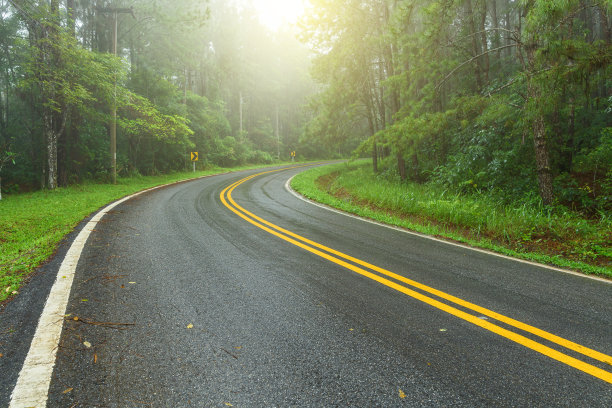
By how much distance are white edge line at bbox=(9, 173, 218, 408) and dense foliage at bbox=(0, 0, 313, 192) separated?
39.0 ft

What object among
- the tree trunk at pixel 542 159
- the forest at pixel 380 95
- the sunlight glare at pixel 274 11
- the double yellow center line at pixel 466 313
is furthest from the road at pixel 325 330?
the sunlight glare at pixel 274 11

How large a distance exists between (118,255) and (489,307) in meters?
4.60

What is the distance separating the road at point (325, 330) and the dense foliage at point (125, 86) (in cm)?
1185

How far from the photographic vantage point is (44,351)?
2.00 m

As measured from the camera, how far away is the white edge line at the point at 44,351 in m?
1.62

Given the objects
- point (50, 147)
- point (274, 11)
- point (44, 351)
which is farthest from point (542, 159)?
point (274, 11)

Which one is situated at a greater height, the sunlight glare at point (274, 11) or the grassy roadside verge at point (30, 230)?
the sunlight glare at point (274, 11)

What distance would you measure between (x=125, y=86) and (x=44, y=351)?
20322mm

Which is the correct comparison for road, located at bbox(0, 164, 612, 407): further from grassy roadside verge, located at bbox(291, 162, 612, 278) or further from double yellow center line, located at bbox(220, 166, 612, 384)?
grassy roadside verge, located at bbox(291, 162, 612, 278)

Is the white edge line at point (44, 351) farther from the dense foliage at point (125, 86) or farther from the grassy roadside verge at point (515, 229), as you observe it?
the dense foliage at point (125, 86)

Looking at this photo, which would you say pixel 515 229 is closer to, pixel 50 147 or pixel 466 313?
pixel 466 313

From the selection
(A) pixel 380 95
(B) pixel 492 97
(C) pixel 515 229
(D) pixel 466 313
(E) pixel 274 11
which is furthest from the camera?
(E) pixel 274 11

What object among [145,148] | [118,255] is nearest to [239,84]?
[145,148]

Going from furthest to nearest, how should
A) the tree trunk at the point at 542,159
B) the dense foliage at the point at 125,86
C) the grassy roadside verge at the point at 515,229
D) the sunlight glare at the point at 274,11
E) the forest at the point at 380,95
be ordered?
the sunlight glare at the point at 274,11 < the dense foliage at the point at 125,86 < the forest at the point at 380,95 < the tree trunk at the point at 542,159 < the grassy roadside verge at the point at 515,229
